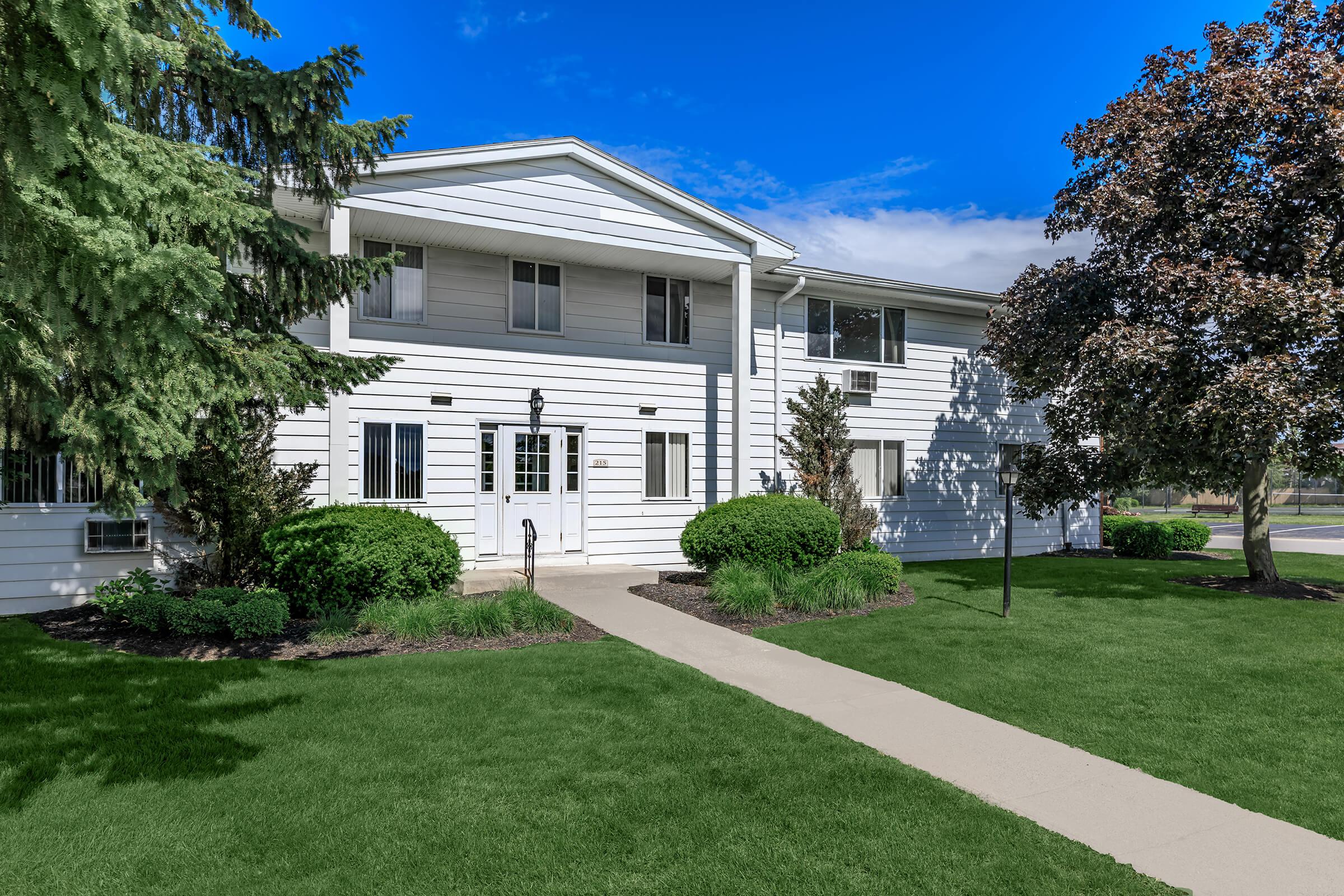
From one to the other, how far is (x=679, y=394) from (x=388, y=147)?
7.05 m

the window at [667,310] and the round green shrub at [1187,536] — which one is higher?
the window at [667,310]

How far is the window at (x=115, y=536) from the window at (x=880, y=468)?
11553 mm

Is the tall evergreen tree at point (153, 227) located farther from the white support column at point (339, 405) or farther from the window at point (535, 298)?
the window at point (535, 298)

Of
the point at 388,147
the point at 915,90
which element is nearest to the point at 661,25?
the point at 915,90

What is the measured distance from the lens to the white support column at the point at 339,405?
32.8ft

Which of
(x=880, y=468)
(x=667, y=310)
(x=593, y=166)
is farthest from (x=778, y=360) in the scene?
(x=593, y=166)

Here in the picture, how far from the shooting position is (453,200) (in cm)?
1075

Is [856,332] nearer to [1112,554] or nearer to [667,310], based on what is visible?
[667,310]

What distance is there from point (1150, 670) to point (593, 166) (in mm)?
9698

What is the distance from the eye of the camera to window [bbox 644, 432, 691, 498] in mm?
13070

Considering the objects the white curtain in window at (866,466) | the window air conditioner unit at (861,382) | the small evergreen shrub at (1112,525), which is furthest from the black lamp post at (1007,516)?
the small evergreen shrub at (1112,525)

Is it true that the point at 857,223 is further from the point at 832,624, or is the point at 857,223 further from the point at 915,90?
the point at 832,624

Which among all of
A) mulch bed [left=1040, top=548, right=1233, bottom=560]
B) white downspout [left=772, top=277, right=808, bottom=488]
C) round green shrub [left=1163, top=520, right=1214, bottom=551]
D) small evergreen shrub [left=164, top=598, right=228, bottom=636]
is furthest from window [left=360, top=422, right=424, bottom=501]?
round green shrub [left=1163, top=520, right=1214, bottom=551]

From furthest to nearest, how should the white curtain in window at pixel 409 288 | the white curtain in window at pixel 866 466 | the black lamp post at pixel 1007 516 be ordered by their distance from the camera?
the white curtain in window at pixel 866 466, the white curtain in window at pixel 409 288, the black lamp post at pixel 1007 516
